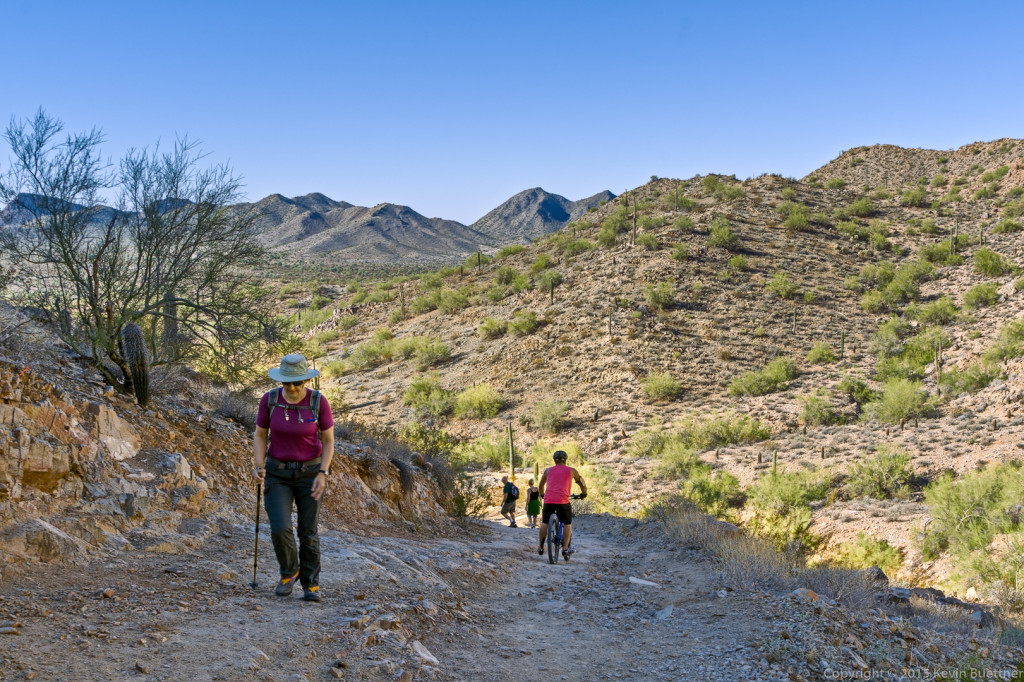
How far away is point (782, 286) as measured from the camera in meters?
35.8

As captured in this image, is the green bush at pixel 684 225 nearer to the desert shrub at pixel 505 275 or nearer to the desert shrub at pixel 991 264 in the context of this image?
the desert shrub at pixel 505 275

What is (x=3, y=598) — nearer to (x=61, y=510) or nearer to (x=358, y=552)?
(x=61, y=510)

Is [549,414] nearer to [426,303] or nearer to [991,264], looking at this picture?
[426,303]

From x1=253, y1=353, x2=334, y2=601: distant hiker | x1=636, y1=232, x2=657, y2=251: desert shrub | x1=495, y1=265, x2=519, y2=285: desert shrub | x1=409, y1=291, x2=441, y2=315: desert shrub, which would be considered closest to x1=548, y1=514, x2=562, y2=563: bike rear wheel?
x1=253, y1=353, x2=334, y2=601: distant hiker

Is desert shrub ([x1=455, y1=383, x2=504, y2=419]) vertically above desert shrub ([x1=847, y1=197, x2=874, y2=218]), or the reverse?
desert shrub ([x1=847, y1=197, x2=874, y2=218])

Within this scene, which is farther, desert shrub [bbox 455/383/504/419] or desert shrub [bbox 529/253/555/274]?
desert shrub [bbox 529/253/555/274]

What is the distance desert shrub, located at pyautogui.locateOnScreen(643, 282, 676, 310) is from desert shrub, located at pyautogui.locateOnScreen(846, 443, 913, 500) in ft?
56.1

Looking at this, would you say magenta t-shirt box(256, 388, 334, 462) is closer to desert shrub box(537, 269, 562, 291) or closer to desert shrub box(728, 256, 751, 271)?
desert shrub box(537, 269, 562, 291)

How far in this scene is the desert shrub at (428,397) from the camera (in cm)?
3016

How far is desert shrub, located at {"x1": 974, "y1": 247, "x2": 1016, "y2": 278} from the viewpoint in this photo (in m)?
35.9

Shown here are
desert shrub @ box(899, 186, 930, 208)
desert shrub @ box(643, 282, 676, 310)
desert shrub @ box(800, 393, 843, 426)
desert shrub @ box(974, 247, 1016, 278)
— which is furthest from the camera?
desert shrub @ box(899, 186, 930, 208)

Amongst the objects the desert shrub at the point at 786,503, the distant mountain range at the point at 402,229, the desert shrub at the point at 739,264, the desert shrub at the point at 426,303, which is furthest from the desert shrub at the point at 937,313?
the distant mountain range at the point at 402,229

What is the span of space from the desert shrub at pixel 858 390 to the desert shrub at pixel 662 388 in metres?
6.37

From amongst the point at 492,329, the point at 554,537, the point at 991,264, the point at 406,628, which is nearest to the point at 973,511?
the point at 554,537
